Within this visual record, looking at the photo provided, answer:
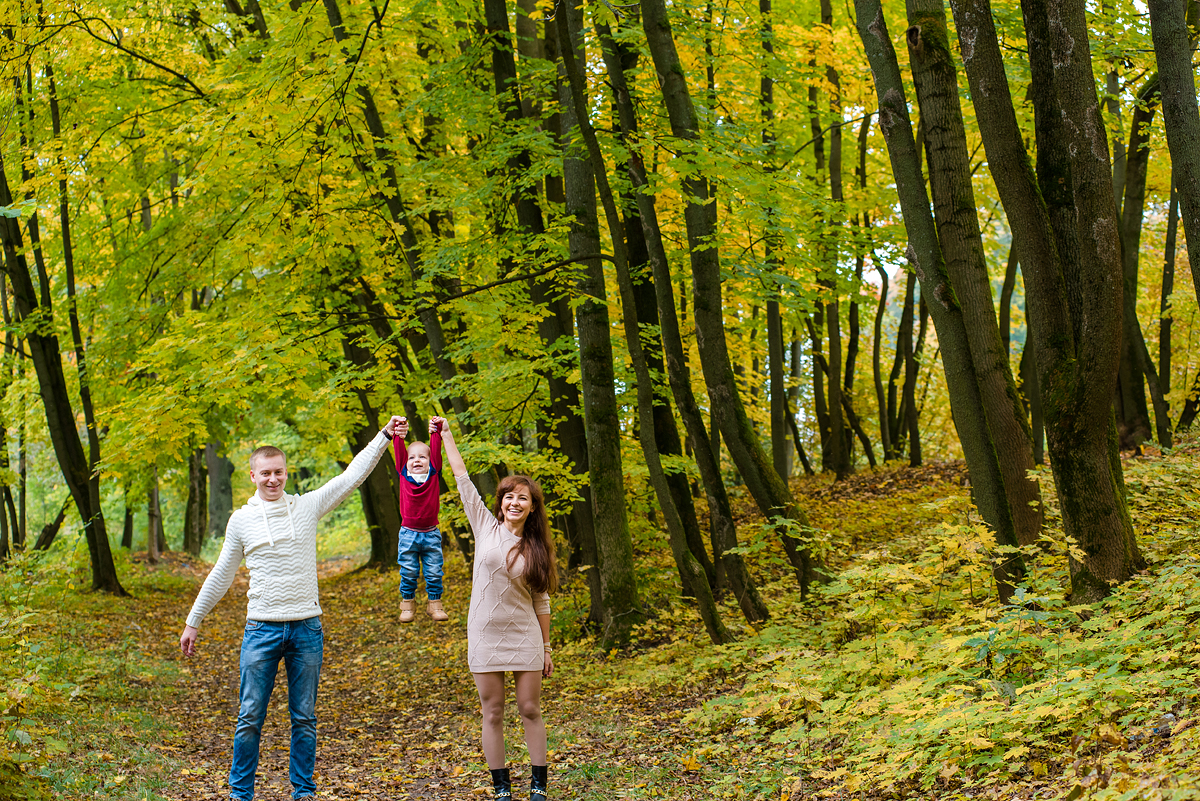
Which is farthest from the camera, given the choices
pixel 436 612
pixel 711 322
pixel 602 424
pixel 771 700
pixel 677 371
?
pixel 602 424

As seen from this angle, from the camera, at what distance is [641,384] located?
8148 mm

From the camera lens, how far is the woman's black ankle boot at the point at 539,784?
15.2 ft

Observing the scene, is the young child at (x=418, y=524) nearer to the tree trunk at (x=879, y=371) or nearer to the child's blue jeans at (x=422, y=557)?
the child's blue jeans at (x=422, y=557)

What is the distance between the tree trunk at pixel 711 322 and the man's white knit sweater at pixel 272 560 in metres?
4.58

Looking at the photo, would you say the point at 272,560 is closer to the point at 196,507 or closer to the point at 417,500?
the point at 417,500

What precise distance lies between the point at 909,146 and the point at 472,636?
4.67 m

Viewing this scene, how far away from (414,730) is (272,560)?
392 cm

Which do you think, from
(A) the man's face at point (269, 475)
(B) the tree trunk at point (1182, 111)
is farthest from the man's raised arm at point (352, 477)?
(B) the tree trunk at point (1182, 111)

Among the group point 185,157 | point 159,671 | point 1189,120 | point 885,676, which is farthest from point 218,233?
point 1189,120

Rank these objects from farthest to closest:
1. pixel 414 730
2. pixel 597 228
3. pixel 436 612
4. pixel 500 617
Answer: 1. pixel 597 228
2. pixel 414 730
3. pixel 436 612
4. pixel 500 617

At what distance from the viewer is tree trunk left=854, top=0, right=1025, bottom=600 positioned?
6.41 metres

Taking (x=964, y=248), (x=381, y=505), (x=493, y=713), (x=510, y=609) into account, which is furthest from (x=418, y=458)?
(x=381, y=505)

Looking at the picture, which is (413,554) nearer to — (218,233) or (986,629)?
(986,629)

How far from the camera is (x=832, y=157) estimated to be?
15.2m
